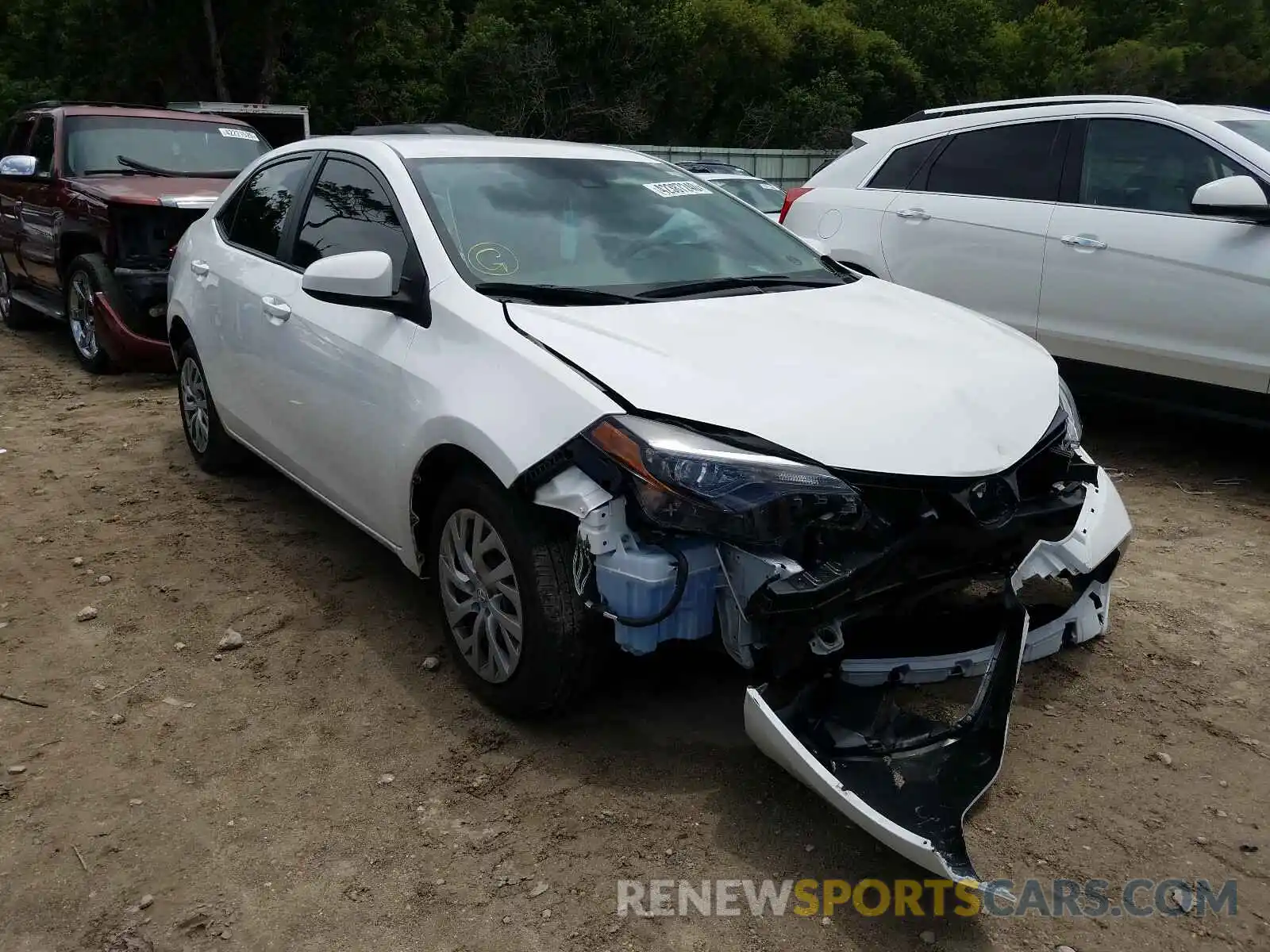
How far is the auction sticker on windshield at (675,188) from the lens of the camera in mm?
4047

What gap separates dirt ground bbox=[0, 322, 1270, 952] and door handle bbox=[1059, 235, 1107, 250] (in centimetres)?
173

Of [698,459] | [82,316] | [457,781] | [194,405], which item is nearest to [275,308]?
[194,405]

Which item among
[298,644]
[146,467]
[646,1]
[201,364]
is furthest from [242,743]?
[646,1]

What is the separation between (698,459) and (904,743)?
86cm

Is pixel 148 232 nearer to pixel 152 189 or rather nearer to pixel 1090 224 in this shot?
pixel 152 189

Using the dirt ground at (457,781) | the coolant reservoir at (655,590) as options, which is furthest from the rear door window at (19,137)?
the coolant reservoir at (655,590)

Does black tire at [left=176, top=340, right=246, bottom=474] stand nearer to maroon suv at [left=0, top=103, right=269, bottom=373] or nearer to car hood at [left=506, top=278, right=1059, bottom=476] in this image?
maroon suv at [left=0, top=103, right=269, bottom=373]

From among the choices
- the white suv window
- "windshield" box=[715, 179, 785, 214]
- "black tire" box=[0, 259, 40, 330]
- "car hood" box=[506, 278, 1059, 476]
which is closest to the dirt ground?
"car hood" box=[506, 278, 1059, 476]

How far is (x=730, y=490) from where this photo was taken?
2545mm

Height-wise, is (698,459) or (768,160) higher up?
(698,459)

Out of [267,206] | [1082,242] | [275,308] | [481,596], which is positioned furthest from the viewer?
[1082,242]

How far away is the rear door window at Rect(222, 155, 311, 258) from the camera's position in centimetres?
441

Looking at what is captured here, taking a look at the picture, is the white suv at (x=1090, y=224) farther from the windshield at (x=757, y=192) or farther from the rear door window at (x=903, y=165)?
the windshield at (x=757, y=192)

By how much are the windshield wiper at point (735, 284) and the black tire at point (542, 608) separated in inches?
33.5
